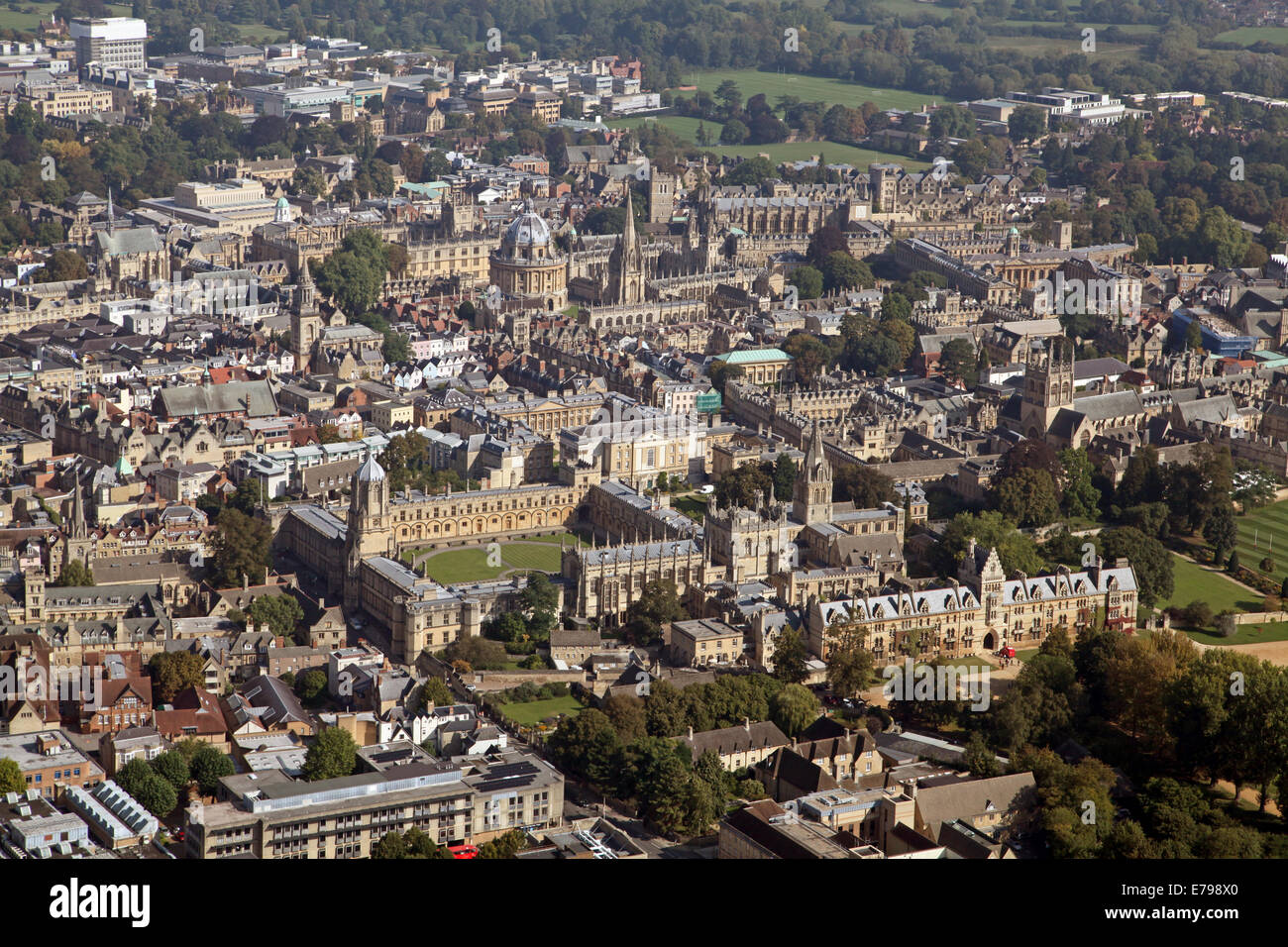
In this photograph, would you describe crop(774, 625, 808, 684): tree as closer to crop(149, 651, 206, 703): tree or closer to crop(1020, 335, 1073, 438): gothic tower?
crop(149, 651, 206, 703): tree

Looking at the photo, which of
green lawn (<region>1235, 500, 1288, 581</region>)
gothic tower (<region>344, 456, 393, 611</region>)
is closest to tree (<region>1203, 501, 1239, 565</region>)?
green lawn (<region>1235, 500, 1288, 581</region>)

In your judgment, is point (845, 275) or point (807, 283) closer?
point (807, 283)

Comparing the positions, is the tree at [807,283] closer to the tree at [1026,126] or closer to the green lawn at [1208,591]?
the green lawn at [1208,591]

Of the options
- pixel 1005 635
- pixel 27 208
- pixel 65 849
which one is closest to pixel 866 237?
pixel 27 208

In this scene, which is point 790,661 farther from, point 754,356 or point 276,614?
point 754,356

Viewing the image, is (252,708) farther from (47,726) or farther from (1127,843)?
(1127,843)

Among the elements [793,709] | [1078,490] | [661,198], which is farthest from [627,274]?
[793,709]

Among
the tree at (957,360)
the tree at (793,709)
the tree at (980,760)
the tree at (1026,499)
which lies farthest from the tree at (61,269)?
the tree at (980,760)
